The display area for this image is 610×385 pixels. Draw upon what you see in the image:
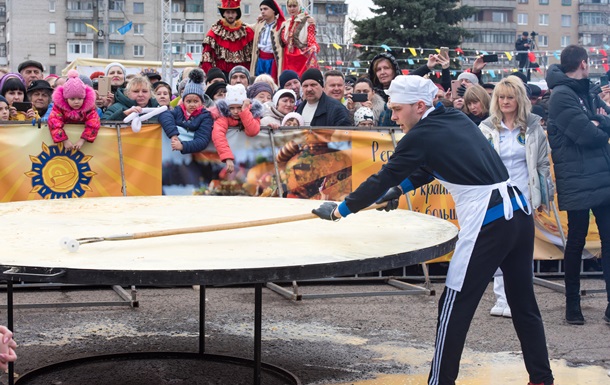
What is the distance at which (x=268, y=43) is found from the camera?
468 inches

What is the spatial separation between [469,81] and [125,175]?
4338 millimetres

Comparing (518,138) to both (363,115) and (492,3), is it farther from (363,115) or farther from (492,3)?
(492,3)

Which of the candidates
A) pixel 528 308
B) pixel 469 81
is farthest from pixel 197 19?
pixel 528 308

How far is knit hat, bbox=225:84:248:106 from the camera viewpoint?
9.09 metres

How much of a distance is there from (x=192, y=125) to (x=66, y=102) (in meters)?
1.22

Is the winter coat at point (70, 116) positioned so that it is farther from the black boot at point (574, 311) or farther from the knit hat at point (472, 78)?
the black boot at point (574, 311)

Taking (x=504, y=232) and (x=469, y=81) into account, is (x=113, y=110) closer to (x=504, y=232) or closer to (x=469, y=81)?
(x=469, y=81)

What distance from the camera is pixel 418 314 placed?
25.3 feet

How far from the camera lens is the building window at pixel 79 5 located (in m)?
86.3

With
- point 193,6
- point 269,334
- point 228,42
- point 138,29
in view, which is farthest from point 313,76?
point 138,29

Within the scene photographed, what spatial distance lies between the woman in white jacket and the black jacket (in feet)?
6.91

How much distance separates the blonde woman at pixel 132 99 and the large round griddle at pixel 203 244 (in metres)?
2.97

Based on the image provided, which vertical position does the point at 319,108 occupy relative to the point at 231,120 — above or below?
above

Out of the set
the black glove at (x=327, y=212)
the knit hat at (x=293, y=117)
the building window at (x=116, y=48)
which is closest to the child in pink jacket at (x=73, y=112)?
the knit hat at (x=293, y=117)
